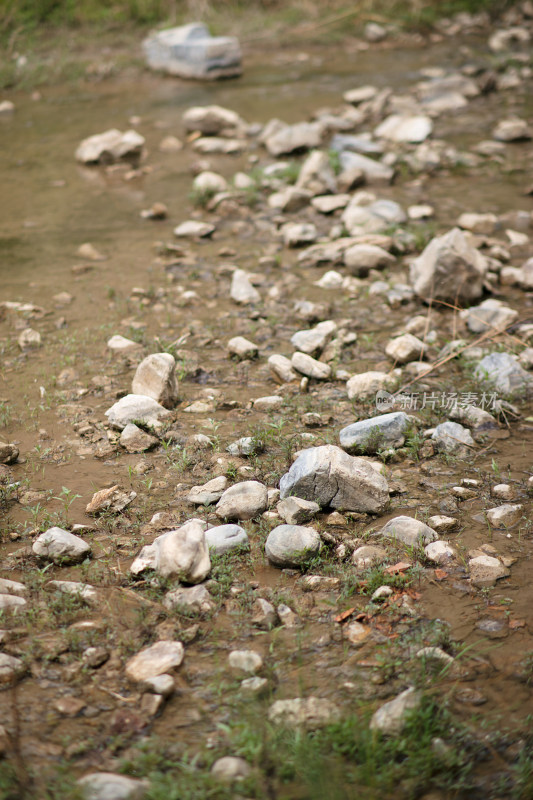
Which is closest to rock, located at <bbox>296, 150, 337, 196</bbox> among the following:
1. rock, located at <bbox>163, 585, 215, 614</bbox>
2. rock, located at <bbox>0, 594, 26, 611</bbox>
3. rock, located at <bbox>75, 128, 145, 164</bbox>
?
rock, located at <bbox>75, 128, 145, 164</bbox>

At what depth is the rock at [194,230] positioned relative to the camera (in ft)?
15.7

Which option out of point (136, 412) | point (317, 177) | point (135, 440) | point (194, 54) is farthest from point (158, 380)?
point (194, 54)

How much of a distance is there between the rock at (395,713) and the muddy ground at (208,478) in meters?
0.05

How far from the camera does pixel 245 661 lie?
1.77 m

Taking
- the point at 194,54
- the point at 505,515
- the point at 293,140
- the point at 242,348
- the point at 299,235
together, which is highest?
the point at 194,54

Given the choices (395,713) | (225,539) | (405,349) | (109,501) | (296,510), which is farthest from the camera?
(405,349)

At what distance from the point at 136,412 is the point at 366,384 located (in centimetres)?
109

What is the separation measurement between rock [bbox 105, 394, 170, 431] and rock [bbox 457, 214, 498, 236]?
295 cm

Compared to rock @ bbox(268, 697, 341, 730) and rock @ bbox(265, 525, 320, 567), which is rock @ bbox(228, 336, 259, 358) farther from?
rock @ bbox(268, 697, 341, 730)

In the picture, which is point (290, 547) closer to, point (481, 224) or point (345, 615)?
point (345, 615)

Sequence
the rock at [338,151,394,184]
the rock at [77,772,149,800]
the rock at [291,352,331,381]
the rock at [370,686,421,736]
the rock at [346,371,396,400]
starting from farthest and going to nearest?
the rock at [338,151,394,184]
the rock at [291,352,331,381]
the rock at [346,371,396,400]
the rock at [370,686,421,736]
the rock at [77,772,149,800]

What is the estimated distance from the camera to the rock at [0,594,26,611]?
6.36 ft

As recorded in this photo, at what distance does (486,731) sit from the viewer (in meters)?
1.59

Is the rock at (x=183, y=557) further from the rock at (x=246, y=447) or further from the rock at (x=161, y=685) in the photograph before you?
the rock at (x=246, y=447)
